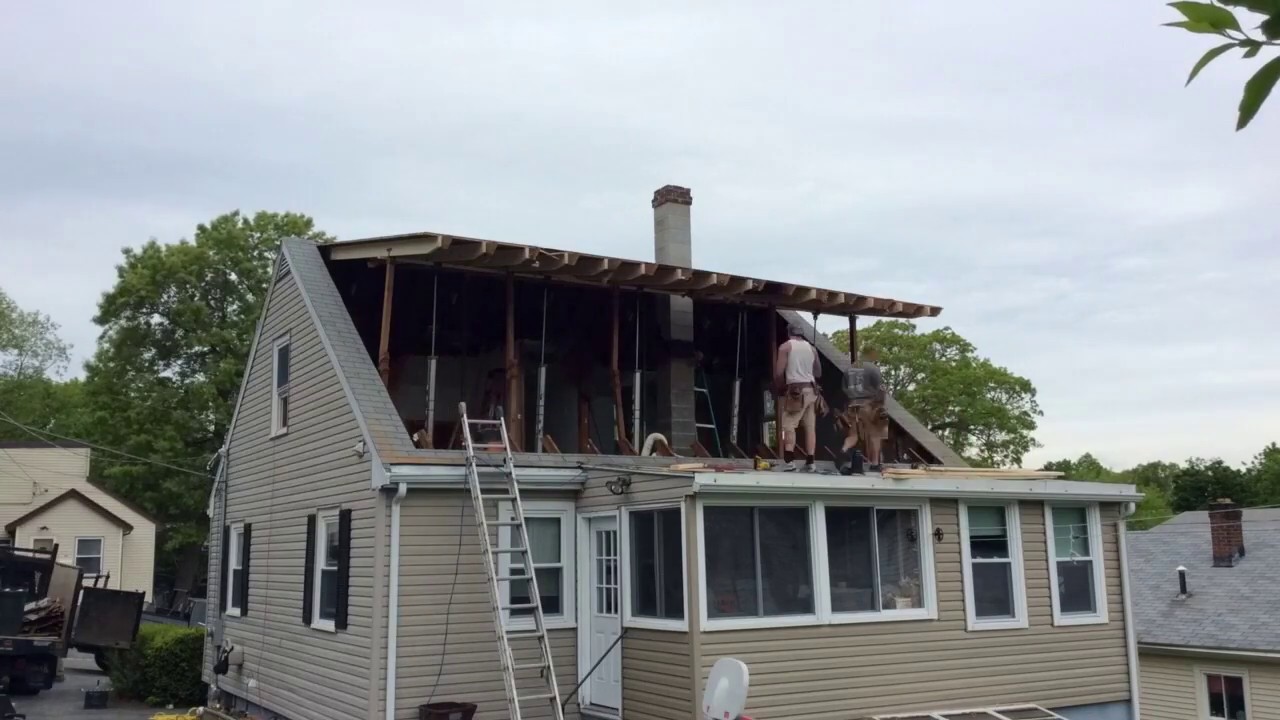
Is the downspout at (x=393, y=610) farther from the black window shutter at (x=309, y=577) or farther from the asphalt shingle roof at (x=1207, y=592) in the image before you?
the asphalt shingle roof at (x=1207, y=592)

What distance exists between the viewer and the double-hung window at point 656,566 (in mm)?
10711

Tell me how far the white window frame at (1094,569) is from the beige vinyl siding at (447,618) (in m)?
5.95

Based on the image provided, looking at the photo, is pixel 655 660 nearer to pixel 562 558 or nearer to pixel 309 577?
pixel 562 558

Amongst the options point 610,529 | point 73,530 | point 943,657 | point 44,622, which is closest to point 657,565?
point 610,529

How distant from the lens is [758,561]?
1092cm

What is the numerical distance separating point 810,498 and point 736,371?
202 inches

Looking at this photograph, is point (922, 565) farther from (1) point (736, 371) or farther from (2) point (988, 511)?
(1) point (736, 371)

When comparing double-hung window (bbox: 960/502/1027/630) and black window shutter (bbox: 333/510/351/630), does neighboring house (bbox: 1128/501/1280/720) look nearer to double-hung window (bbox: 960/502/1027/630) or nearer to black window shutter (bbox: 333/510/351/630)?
double-hung window (bbox: 960/502/1027/630)

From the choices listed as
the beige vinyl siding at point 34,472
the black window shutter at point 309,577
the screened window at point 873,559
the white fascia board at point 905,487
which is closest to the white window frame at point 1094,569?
the white fascia board at point 905,487

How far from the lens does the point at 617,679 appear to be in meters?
11.5

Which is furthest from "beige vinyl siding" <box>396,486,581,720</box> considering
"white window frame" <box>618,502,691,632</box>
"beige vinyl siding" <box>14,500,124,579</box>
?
"beige vinyl siding" <box>14,500,124,579</box>

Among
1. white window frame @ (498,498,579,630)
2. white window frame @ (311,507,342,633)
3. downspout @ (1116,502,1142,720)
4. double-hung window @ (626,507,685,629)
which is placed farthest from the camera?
downspout @ (1116,502,1142,720)

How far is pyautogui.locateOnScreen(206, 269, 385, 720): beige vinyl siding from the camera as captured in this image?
11773 mm

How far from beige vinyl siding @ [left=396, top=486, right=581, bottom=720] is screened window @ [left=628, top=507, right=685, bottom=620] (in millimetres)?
1552
